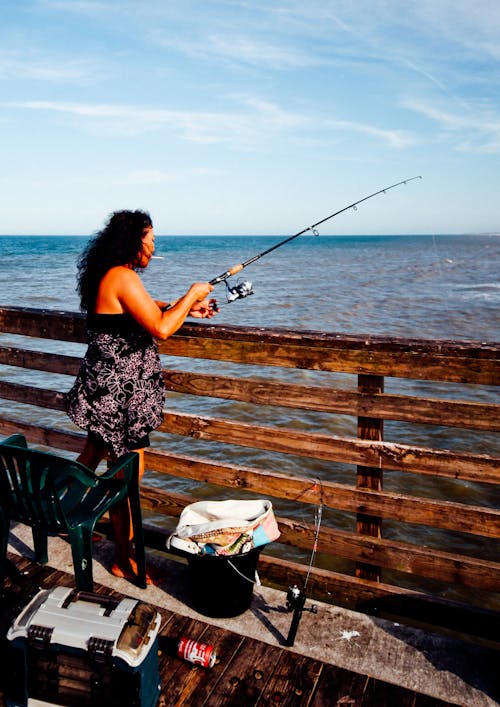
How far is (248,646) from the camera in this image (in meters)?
2.86

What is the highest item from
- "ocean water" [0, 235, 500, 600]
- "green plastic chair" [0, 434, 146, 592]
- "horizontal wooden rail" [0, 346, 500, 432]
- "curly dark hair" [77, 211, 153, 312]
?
"curly dark hair" [77, 211, 153, 312]

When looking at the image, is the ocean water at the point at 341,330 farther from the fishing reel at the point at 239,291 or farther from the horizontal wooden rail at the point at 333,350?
the horizontal wooden rail at the point at 333,350

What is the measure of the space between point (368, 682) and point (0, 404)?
8.14 meters

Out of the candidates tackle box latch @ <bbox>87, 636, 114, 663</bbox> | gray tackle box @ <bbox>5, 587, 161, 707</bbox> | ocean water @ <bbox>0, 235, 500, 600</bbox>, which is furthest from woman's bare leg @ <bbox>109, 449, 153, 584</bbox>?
ocean water @ <bbox>0, 235, 500, 600</bbox>

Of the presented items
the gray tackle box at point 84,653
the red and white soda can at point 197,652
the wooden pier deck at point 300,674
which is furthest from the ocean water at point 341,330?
the gray tackle box at point 84,653

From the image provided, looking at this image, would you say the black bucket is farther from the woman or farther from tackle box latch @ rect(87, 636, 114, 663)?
tackle box latch @ rect(87, 636, 114, 663)

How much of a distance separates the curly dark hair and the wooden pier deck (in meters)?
1.80

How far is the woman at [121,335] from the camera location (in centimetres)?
288

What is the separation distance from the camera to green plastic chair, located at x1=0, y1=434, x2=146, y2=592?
255cm

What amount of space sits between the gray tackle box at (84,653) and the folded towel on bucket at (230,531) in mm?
671

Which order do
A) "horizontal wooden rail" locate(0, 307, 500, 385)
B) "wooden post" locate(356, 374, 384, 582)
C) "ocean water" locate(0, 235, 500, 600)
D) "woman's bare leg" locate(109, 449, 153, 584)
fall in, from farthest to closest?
"ocean water" locate(0, 235, 500, 600) < "woman's bare leg" locate(109, 449, 153, 584) < "wooden post" locate(356, 374, 384, 582) < "horizontal wooden rail" locate(0, 307, 500, 385)

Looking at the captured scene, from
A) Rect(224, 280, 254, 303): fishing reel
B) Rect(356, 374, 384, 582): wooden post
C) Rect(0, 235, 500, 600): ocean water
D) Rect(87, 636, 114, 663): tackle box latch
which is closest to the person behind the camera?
Rect(87, 636, 114, 663): tackle box latch

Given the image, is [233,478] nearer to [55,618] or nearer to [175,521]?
[55,618]

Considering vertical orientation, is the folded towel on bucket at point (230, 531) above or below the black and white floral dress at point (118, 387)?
below
